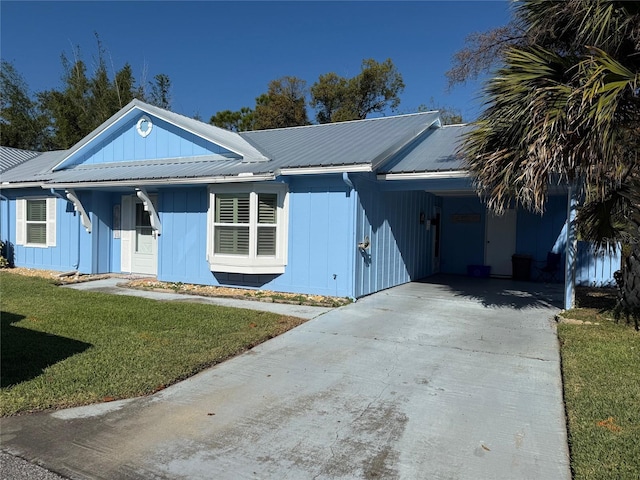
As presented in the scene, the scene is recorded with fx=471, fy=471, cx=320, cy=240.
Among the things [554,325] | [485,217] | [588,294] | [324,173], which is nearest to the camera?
[554,325]

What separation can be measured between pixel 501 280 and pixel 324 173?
730 centimetres

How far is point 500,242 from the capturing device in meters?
14.5

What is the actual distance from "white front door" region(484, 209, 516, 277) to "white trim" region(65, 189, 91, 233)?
38.0 feet

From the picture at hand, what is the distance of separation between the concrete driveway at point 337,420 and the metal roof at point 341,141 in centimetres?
432

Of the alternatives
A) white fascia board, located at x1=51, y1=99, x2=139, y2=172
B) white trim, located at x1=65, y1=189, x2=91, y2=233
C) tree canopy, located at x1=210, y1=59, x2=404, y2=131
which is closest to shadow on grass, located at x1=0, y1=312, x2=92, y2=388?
white trim, located at x1=65, y1=189, x2=91, y2=233

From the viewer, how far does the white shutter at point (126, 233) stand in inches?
527

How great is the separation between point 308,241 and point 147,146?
590 cm

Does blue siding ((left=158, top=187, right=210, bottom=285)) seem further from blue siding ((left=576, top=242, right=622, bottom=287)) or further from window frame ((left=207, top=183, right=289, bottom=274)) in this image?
blue siding ((left=576, top=242, right=622, bottom=287))

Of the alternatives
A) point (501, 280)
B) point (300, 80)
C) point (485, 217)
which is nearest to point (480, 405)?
point (501, 280)

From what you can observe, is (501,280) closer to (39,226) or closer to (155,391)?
(155,391)

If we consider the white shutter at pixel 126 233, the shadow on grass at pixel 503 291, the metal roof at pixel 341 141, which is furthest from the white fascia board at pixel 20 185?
the shadow on grass at pixel 503 291

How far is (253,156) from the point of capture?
10.9 meters

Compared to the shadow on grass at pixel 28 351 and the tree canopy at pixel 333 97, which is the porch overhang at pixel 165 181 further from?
the tree canopy at pixel 333 97

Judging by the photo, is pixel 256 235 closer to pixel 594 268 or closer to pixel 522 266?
pixel 522 266
